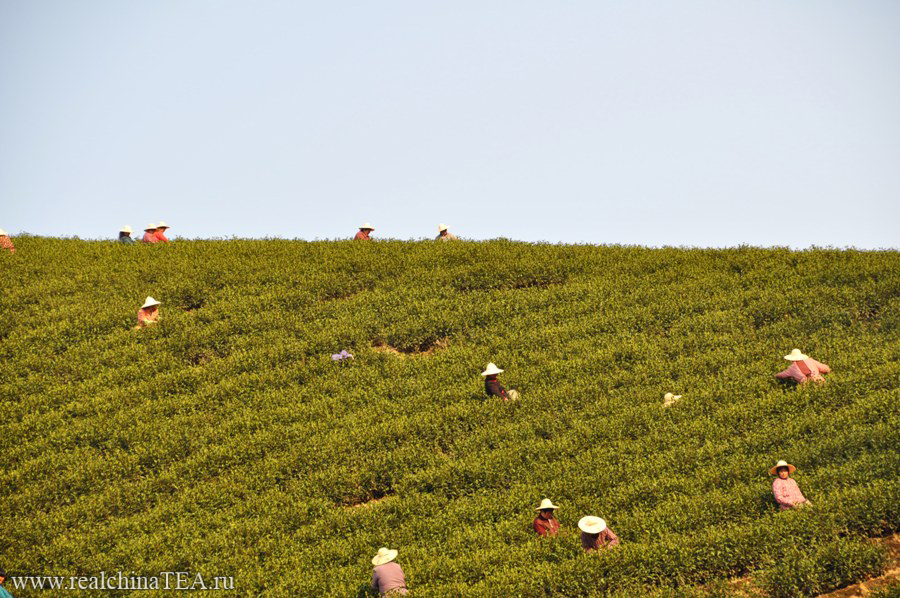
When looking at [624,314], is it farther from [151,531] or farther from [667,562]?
[151,531]

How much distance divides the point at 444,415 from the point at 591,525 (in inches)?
241

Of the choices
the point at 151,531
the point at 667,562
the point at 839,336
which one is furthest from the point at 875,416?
the point at 151,531

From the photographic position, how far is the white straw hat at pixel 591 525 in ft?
43.0

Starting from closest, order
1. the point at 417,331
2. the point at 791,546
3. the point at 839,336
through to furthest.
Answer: the point at 791,546 < the point at 839,336 < the point at 417,331

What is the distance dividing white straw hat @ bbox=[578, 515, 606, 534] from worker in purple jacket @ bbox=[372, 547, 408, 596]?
3114 mm

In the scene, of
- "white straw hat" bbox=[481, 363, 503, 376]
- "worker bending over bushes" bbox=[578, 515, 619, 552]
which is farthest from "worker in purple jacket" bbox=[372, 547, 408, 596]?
"white straw hat" bbox=[481, 363, 503, 376]

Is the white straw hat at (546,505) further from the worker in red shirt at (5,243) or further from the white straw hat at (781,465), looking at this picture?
the worker in red shirt at (5,243)

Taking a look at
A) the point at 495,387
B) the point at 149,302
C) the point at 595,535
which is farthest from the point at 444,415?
the point at 149,302

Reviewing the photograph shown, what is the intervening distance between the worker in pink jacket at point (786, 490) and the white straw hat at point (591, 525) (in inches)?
121

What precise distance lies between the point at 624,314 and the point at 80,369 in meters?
15.1

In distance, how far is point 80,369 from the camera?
A: 20922 mm

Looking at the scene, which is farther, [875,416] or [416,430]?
[416,430]

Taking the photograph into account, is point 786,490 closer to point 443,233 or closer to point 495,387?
point 495,387

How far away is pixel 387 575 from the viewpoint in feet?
42.1
